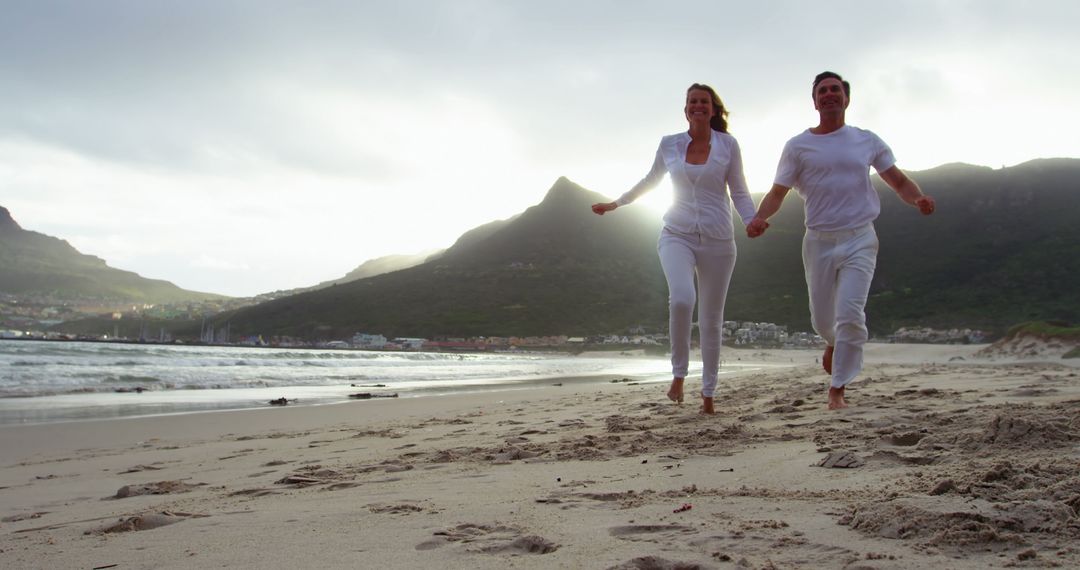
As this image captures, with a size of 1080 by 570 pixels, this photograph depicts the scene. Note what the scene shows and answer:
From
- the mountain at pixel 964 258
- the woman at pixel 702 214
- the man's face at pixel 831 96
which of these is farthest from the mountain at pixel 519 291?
the man's face at pixel 831 96

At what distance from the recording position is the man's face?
17.7 feet

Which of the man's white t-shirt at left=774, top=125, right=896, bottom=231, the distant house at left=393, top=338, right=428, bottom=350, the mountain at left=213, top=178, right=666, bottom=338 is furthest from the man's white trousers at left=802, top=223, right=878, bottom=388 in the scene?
the distant house at left=393, top=338, right=428, bottom=350

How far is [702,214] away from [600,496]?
3438mm

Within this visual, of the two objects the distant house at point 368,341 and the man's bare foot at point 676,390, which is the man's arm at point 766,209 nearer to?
the man's bare foot at point 676,390

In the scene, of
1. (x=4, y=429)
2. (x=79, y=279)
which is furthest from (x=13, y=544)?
(x=79, y=279)

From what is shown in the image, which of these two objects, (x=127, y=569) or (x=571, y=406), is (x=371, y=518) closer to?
(x=127, y=569)

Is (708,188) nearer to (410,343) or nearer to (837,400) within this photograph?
(837,400)

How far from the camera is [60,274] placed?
475ft

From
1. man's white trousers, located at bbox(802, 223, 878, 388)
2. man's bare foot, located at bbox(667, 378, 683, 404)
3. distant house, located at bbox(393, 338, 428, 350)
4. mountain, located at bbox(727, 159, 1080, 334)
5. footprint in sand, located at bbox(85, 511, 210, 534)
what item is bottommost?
distant house, located at bbox(393, 338, 428, 350)

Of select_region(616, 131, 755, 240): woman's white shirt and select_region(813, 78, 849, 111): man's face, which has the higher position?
select_region(813, 78, 849, 111): man's face

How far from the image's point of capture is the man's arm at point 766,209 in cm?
520

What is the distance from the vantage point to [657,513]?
2193mm

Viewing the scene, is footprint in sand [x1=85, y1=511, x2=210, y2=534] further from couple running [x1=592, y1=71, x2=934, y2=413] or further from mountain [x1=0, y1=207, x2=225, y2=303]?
mountain [x1=0, y1=207, x2=225, y2=303]

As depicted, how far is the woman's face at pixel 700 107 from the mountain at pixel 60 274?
15312 cm
